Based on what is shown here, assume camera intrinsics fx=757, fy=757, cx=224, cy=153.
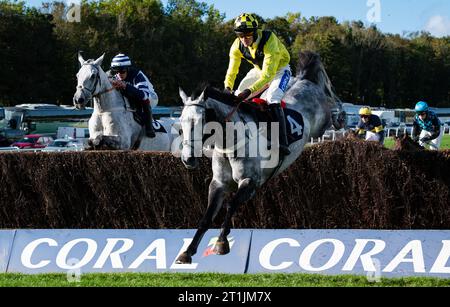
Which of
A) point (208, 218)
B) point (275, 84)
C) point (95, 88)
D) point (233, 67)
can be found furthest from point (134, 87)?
point (208, 218)

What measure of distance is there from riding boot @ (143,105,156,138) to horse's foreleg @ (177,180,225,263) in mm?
3779

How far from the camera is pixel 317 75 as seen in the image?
10.3 meters

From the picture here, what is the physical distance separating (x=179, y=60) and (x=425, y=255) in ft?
164

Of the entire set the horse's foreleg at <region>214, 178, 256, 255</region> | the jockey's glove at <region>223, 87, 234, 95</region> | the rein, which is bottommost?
the horse's foreleg at <region>214, 178, 256, 255</region>

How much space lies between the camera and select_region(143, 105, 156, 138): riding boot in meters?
11.3

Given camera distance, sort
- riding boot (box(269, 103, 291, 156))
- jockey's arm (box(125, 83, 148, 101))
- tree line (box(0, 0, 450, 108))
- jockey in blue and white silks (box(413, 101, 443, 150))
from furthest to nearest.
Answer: tree line (box(0, 0, 450, 108)) < jockey in blue and white silks (box(413, 101, 443, 150)) < jockey's arm (box(125, 83, 148, 101)) < riding boot (box(269, 103, 291, 156))

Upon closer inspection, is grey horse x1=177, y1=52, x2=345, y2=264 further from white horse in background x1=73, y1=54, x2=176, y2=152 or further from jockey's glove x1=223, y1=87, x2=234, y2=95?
white horse in background x1=73, y1=54, x2=176, y2=152

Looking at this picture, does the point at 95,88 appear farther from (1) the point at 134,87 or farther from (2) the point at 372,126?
(2) the point at 372,126

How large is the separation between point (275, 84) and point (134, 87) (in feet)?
10.4

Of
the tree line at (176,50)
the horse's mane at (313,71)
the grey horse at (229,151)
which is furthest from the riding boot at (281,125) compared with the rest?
the tree line at (176,50)

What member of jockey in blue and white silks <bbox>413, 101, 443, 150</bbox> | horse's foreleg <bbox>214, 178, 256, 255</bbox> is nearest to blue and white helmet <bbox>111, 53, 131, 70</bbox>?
horse's foreleg <bbox>214, 178, 256, 255</bbox>

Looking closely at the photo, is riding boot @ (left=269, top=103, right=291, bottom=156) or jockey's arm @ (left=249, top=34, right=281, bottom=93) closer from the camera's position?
jockey's arm @ (left=249, top=34, right=281, bottom=93)
